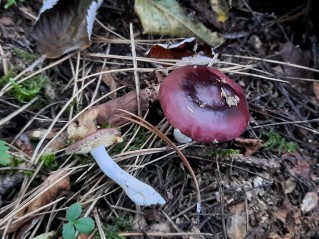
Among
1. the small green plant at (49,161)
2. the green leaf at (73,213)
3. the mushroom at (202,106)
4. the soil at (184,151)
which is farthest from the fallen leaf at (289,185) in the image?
the small green plant at (49,161)

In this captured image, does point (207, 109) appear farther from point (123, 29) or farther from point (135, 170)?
point (123, 29)

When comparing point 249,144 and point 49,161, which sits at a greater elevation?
point 49,161

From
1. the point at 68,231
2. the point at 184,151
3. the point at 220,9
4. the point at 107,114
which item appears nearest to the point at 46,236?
the point at 68,231

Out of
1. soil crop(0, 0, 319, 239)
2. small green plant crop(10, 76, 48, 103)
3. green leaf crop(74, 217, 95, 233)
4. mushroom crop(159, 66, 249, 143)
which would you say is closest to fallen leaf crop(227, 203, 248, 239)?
soil crop(0, 0, 319, 239)

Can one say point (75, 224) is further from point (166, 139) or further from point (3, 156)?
point (166, 139)

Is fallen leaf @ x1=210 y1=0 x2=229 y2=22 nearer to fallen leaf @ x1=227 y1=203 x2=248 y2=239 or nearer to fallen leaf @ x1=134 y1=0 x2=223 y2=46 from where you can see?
fallen leaf @ x1=134 y1=0 x2=223 y2=46

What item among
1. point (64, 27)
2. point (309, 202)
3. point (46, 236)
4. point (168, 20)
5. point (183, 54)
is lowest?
point (309, 202)

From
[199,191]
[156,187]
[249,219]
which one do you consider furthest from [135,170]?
[249,219]
